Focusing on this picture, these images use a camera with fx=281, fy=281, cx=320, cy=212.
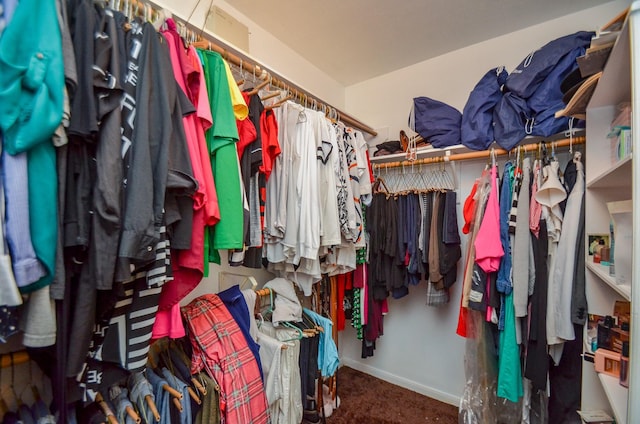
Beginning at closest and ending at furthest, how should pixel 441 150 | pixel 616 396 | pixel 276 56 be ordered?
pixel 616 396 → pixel 441 150 → pixel 276 56

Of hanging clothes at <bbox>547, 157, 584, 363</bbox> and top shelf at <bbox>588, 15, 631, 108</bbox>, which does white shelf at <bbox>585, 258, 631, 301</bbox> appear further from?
top shelf at <bbox>588, 15, 631, 108</bbox>

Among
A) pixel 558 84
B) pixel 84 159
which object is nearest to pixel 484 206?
pixel 558 84

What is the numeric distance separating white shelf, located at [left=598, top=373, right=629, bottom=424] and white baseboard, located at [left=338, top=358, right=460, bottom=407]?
1.28m

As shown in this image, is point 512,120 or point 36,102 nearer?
point 36,102

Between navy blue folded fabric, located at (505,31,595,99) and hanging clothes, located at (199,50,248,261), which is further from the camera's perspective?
navy blue folded fabric, located at (505,31,595,99)

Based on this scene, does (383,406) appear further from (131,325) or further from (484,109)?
(484,109)

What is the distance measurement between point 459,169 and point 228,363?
193cm

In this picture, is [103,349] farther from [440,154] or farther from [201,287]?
[440,154]

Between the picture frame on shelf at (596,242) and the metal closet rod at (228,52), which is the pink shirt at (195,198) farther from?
the picture frame on shelf at (596,242)

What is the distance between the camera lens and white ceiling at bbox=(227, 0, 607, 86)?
166 centimetres

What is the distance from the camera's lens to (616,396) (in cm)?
94

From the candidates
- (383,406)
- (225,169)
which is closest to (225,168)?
(225,169)

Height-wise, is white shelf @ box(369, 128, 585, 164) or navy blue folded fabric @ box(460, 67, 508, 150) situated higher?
navy blue folded fabric @ box(460, 67, 508, 150)

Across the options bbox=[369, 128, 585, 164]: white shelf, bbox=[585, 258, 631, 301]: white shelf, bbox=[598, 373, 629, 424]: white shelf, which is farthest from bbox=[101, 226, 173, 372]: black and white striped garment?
bbox=[369, 128, 585, 164]: white shelf
